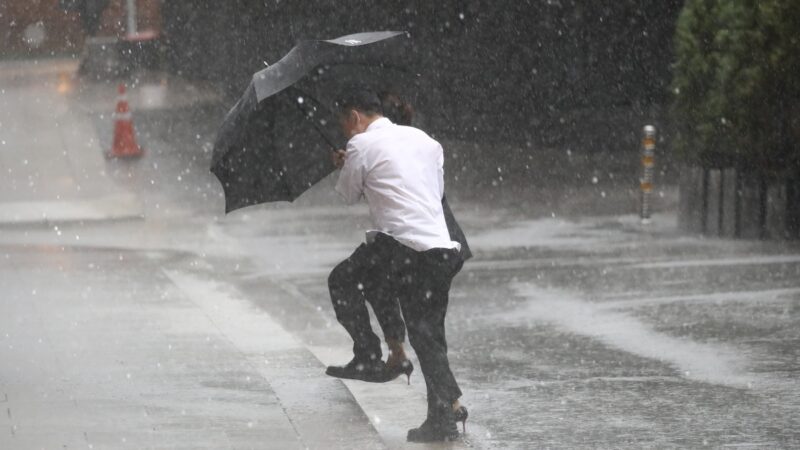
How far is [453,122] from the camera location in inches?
936

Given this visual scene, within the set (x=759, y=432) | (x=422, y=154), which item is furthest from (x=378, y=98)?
(x=759, y=432)

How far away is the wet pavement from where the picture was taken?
711 centimetres

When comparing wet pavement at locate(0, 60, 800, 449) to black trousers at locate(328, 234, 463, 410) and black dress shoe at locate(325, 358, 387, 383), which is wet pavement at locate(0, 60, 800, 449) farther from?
black trousers at locate(328, 234, 463, 410)

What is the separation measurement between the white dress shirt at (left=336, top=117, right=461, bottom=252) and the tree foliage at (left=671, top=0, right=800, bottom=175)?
7038 millimetres

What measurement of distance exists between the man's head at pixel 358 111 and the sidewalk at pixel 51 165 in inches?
342

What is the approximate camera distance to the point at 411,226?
6785mm

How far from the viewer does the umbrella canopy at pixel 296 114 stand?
23.2ft

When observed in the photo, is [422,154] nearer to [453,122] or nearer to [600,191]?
[600,191]

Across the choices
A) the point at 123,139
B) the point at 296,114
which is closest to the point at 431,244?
the point at 296,114

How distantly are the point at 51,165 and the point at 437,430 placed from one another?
13131 mm

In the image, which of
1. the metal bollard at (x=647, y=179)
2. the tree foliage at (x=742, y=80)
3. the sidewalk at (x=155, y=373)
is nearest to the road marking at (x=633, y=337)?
the sidewalk at (x=155, y=373)

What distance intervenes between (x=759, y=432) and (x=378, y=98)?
2.23m

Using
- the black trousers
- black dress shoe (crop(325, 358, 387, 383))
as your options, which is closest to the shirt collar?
the black trousers

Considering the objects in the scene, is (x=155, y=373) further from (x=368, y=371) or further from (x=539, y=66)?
(x=539, y=66)
